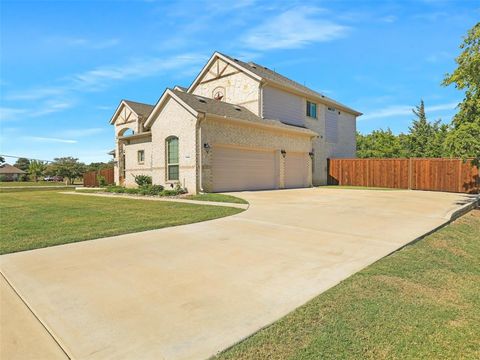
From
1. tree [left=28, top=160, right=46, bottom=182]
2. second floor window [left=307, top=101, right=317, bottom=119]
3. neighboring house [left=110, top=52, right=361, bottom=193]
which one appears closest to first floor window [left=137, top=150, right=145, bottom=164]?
neighboring house [left=110, top=52, right=361, bottom=193]

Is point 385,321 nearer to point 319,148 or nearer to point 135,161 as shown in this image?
point 135,161

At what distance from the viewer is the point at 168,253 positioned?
5.05 metres

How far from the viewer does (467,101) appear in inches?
487

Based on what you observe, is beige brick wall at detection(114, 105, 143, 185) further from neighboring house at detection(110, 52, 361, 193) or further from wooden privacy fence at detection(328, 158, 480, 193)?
wooden privacy fence at detection(328, 158, 480, 193)

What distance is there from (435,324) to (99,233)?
6.29 m

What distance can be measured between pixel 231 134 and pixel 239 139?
2.17 ft

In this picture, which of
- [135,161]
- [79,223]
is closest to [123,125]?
[135,161]

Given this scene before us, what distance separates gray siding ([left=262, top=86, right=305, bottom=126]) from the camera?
2148cm

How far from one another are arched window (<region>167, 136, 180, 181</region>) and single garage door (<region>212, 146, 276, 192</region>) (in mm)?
2480

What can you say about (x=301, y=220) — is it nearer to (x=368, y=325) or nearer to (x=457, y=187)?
(x=368, y=325)

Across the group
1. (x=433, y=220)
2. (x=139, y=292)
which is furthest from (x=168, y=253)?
(x=433, y=220)

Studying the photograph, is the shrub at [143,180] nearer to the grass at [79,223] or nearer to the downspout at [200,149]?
the downspout at [200,149]

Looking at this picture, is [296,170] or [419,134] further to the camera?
[419,134]

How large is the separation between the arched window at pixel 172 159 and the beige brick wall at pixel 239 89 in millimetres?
6981
